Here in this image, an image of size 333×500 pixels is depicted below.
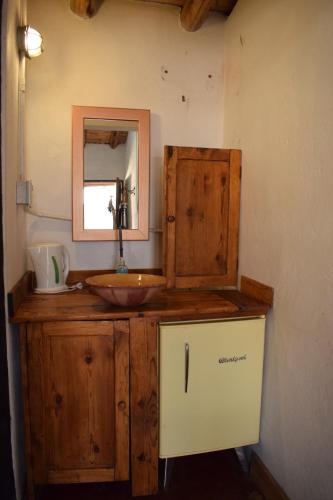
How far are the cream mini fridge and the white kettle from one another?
0.59m

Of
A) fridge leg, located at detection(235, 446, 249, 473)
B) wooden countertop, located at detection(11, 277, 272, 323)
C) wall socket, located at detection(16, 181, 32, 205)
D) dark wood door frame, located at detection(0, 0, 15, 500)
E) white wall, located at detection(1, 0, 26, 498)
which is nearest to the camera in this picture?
dark wood door frame, located at detection(0, 0, 15, 500)

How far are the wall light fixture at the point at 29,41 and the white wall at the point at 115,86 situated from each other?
144mm

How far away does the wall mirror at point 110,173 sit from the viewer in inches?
63.1

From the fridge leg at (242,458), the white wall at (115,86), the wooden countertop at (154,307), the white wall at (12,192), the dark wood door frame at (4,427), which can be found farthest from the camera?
the white wall at (115,86)

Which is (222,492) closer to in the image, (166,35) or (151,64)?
(151,64)

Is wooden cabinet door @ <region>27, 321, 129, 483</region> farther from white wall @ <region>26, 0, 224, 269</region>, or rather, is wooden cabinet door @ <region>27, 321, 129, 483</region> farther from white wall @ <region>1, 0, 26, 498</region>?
white wall @ <region>26, 0, 224, 269</region>

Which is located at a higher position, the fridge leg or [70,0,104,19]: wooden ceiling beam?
[70,0,104,19]: wooden ceiling beam

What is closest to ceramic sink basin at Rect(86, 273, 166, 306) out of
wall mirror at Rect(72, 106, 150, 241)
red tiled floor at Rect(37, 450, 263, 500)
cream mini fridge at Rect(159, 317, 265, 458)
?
cream mini fridge at Rect(159, 317, 265, 458)

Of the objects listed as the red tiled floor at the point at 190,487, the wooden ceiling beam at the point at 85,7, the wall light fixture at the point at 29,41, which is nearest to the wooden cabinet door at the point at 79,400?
the red tiled floor at the point at 190,487

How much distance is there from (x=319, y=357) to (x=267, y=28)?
132cm

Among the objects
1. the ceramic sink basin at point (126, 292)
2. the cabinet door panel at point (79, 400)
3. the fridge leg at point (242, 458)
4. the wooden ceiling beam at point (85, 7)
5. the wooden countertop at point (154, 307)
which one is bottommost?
the fridge leg at point (242, 458)

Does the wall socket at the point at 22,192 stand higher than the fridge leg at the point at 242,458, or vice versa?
the wall socket at the point at 22,192

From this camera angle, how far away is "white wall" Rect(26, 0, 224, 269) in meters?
1.60

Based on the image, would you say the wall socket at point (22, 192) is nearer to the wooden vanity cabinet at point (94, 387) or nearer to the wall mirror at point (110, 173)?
the wall mirror at point (110, 173)
